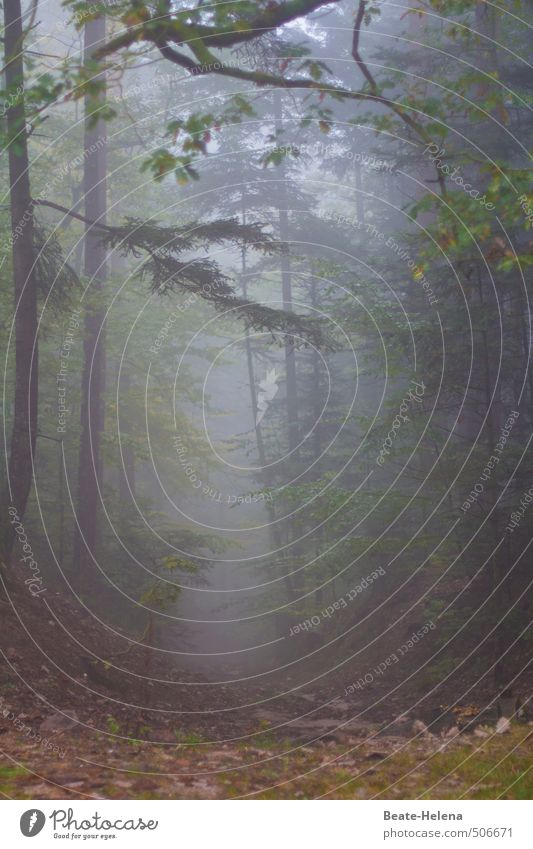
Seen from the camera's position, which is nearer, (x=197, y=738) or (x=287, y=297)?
(x=197, y=738)

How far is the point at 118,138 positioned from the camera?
20.3 metres

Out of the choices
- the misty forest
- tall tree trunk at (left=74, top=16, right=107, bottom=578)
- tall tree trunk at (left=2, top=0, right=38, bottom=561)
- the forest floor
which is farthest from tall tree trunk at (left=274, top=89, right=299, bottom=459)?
tall tree trunk at (left=2, top=0, right=38, bottom=561)

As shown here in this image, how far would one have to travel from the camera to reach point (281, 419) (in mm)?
25922

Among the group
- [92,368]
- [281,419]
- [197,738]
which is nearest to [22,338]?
[197,738]

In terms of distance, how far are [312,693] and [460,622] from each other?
3474mm

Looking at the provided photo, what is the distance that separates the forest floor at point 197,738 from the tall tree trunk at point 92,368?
4.70 m

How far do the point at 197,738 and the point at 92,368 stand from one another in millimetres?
11234

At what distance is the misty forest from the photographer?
231 inches

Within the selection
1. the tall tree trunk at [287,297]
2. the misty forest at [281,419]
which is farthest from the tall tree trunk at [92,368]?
the tall tree trunk at [287,297]

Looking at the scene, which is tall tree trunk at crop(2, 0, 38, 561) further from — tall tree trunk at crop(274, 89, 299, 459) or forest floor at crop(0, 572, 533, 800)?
tall tree trunk at crop(274, 89, 299, 459)

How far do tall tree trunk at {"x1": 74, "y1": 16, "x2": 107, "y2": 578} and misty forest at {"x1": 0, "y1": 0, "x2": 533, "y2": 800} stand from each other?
8 centimetres

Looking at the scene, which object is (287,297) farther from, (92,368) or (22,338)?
(22,338)

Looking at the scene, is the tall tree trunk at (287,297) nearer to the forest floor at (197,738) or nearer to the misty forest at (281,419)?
the misty forest at (281,419)

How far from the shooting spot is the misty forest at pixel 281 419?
19.3ft
